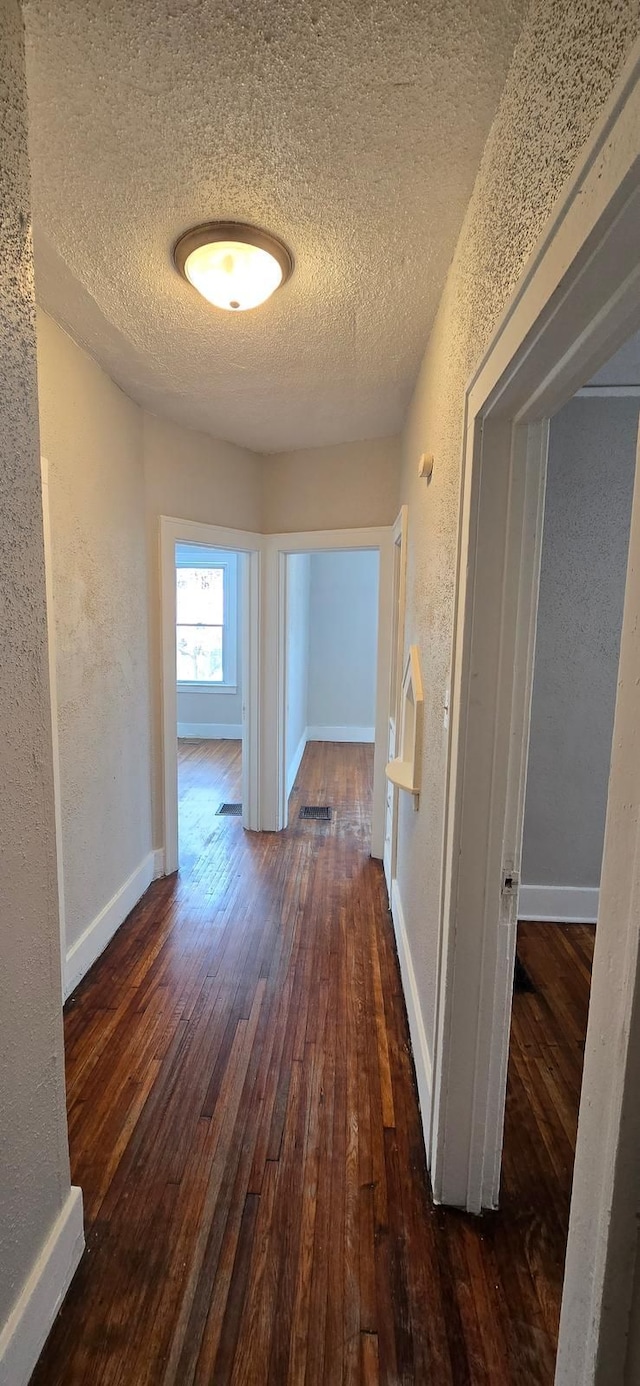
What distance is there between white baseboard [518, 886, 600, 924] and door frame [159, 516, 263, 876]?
180 cm

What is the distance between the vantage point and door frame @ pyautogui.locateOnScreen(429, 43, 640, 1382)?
0.63 metres

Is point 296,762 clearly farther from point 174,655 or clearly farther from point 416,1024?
point 416,1024

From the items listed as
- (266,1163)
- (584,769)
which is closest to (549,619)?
(584,769)

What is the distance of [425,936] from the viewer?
5.77 feet

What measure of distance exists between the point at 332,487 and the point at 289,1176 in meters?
3.09

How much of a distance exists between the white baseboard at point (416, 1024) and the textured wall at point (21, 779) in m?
0.93

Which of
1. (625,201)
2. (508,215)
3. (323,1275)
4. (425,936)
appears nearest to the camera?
(625,201)

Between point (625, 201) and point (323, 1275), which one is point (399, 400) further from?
point (323, 1275)

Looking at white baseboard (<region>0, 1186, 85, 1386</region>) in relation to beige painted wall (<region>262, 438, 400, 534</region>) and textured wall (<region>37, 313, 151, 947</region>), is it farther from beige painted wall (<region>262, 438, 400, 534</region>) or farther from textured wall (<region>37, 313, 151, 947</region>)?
beige painted wall (<region>262, 438, 400, 534</region>)

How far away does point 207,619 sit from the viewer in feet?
22.7

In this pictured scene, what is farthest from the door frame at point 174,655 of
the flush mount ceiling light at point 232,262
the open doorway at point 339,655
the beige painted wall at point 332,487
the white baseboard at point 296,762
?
the open doorway at point 339,655

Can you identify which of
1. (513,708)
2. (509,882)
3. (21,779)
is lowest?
(509,882)

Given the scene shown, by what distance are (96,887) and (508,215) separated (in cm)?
255

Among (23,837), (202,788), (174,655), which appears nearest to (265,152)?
(23,837)
